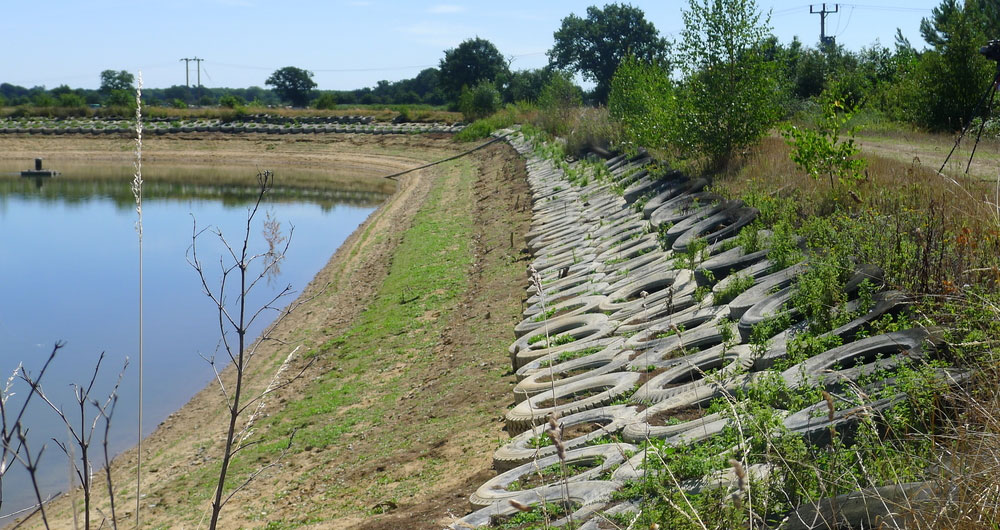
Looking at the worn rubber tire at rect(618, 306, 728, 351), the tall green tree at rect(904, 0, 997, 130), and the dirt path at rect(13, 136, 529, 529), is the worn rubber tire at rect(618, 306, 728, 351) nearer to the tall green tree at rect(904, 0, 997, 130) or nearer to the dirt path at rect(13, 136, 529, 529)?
the dirt path at rect(13, 136, 529, 529)

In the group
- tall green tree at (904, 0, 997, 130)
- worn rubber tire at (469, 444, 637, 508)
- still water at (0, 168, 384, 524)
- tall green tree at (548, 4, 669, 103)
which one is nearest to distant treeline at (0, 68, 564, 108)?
tall green tree at (548, 4, 669, 103)

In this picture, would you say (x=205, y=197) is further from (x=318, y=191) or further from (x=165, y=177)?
(x=165, y=177)

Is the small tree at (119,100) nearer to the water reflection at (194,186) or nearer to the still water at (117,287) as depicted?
the water reflection at (194,186)

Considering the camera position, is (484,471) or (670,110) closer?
(484,471)

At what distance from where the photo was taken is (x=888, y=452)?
15.1 feet

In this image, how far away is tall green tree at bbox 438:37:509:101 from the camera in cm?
8050

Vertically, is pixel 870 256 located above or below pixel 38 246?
above

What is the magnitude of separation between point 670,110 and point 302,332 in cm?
840

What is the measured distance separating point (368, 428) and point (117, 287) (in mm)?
14610

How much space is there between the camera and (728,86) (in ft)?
53.6

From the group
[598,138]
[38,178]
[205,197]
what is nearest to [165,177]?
[38,178]

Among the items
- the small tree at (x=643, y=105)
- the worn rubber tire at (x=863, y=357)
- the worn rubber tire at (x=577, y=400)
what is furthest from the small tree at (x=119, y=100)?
the worn rubber tire at (x=863, y=357)

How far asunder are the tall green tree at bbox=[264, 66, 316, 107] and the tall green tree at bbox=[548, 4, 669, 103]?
30.3m

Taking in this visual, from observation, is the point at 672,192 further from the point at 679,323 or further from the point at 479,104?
the point at 479,104
